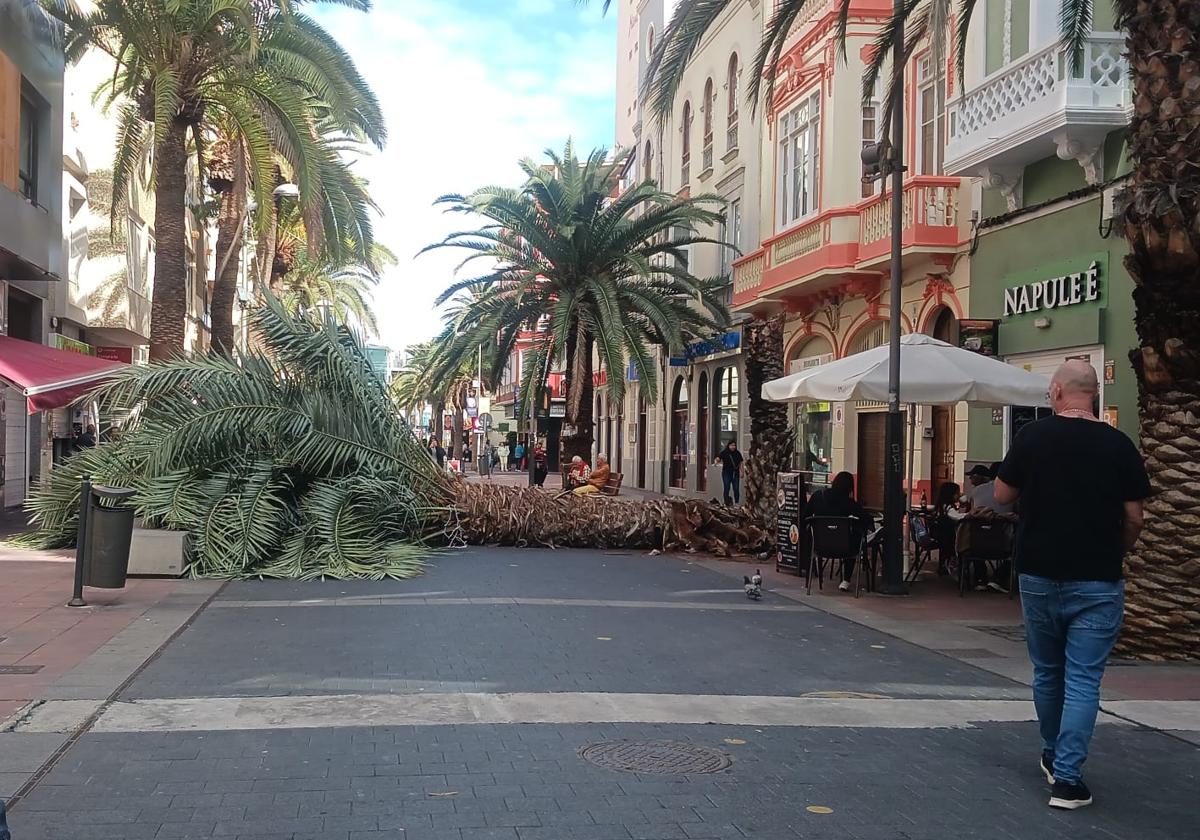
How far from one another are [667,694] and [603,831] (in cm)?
257

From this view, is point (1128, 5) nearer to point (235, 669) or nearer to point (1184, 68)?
point (1184, 68)

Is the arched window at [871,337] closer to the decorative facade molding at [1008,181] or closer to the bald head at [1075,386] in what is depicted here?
the decorative facade molding at [1008,181]

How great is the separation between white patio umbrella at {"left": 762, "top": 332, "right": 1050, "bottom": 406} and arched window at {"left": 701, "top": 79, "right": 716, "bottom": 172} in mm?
19696

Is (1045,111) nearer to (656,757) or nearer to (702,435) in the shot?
(656,757)

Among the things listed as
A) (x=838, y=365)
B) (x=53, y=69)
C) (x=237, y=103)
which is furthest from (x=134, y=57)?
(x=838, y=365)

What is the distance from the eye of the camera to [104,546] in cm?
980

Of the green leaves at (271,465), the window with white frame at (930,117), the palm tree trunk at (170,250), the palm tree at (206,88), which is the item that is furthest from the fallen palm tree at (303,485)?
the window with white frame at (930,117)

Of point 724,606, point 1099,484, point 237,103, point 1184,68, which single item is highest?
point 237,103

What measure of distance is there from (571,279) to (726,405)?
8434mm

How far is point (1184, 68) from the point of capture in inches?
329

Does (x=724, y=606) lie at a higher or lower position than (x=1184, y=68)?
lower

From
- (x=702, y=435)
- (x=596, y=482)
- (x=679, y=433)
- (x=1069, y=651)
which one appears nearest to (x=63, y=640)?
(x=1069, y=651)

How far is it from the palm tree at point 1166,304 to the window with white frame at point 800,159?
14212 millimetres

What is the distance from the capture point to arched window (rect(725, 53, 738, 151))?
29.4m
